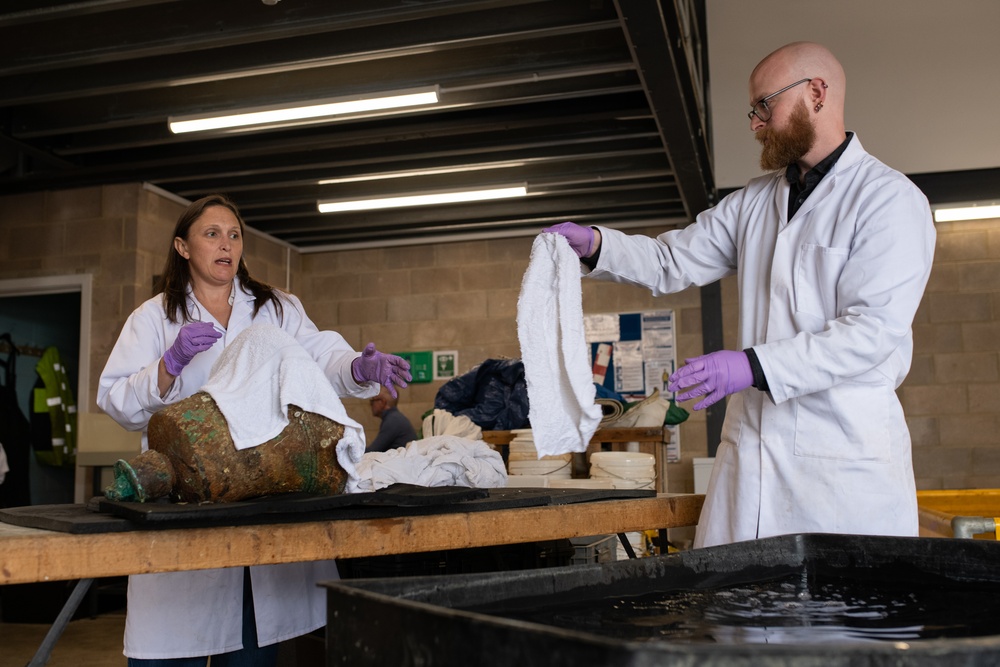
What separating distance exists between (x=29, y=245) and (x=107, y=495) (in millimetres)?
5577

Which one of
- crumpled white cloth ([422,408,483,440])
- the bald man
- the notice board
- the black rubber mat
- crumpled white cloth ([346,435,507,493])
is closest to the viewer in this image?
the black rubber mat

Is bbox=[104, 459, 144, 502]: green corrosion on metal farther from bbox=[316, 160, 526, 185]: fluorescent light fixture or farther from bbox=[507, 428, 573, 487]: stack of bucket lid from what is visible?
bbox=[316, 160, 526, 185]: fluorescent light fixture

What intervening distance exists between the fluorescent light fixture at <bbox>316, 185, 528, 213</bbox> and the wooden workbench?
485 cm

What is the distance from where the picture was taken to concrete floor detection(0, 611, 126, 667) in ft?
15.5

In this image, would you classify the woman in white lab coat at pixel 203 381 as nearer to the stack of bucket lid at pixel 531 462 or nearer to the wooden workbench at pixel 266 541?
the wooden workbench at pixel 266 541

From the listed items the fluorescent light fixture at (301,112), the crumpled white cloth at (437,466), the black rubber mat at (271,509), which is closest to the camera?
the black rubber mat at (271,509)

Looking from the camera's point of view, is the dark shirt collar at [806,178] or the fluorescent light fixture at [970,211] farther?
the fluorescent light fixture at [970,211]

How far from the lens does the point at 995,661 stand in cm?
73

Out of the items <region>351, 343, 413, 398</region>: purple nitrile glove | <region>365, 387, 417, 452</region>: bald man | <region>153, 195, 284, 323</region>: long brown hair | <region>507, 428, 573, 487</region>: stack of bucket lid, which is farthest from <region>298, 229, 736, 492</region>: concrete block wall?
<region>351, 343, 413, 398</region>: purple nitrile glove

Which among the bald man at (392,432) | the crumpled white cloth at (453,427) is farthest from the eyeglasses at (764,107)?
the bald man at (392,432)

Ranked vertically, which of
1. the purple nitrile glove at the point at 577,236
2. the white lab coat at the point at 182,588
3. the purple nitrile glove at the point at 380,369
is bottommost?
the white lab coat at the point at 182,588

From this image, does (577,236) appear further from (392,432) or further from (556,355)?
(392,432)

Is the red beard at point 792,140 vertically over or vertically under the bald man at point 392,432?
over

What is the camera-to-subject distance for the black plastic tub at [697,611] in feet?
2.34
